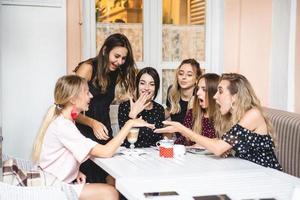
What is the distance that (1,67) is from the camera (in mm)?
4219

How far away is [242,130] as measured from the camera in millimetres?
2742

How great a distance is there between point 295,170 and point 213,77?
879 mm

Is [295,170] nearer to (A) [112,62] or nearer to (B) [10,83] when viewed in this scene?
(A) [112,62]

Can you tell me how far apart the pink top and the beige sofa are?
1.50 metres

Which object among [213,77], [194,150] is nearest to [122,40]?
[213,77]

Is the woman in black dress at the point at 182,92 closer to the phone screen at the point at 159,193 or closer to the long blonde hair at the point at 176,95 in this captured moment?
the long blonde hair at the point at 176,95

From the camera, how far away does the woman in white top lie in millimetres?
2730

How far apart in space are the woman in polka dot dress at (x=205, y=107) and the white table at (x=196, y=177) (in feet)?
1.35

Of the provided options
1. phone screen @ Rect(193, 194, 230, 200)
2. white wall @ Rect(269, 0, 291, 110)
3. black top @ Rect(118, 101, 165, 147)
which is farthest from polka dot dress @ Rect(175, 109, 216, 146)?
white wall @ Rect(269, 0, 291, 110)

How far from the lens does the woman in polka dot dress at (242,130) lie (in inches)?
109

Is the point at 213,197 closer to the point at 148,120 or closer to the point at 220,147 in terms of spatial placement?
the point at 220,147

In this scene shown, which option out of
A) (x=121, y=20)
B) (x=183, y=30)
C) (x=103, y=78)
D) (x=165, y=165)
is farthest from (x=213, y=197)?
(x=183, y=30)

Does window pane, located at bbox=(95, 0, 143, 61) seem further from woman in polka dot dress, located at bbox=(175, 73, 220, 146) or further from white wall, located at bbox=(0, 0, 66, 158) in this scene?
woman in polka dot dress, located at bbox=(175, 73, 220, 146)

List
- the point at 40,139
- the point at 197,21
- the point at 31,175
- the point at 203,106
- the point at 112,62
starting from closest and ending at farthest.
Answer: the point at 31,175 < the point at 40,139 < the point at 203,106 < the point at 112,62 < the point at 197,21
